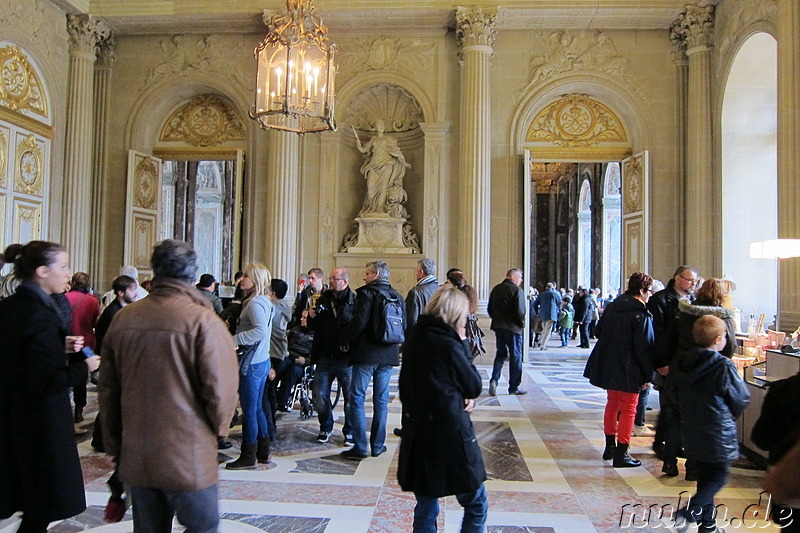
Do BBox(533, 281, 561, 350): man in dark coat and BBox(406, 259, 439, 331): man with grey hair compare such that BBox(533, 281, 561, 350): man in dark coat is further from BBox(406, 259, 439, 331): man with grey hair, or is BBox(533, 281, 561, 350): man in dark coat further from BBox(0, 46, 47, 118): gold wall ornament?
BBox(0, 46, 47, 118): gold wall ornament

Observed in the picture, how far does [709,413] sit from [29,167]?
11.6 metres

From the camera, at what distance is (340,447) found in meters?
5.49

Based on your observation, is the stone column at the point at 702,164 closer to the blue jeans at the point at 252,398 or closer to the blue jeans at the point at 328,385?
the blue jeans at the point at 328,385

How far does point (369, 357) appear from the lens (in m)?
5.07

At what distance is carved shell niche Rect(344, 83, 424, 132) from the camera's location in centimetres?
1271

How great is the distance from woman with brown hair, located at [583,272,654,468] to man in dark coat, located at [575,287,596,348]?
32.0 ft

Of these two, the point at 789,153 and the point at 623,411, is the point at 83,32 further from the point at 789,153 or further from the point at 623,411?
the point at 789,153

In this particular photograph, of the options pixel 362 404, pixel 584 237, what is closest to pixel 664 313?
pixel 362 404

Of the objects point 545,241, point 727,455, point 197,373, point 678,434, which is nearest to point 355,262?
point 678,434

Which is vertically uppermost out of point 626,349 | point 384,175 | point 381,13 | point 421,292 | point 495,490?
point 381,13

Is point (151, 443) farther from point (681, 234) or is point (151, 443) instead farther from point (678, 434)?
point (681, 234)

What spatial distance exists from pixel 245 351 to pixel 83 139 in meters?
9.59

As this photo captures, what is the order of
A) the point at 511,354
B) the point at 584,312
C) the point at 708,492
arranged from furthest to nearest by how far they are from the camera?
Answer: the point at 584,312, the point at 511,354, the point at 708,492

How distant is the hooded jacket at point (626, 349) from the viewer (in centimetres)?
495
